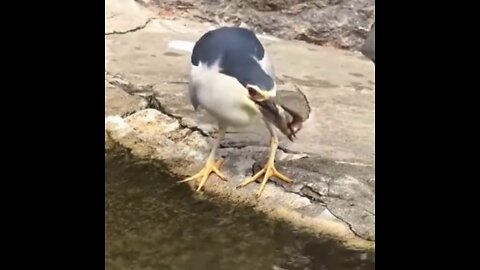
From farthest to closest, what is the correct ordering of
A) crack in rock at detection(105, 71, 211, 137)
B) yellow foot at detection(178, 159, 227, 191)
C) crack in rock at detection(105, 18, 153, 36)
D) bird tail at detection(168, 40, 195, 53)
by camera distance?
crack in rock at detection(105, 18, 153, 36) < bird tail at detection(168, 40, 195, 53) < crack in rock at detection(105, 71, 211, 137) < yellow foot at detection(178, 159, 227, 191)

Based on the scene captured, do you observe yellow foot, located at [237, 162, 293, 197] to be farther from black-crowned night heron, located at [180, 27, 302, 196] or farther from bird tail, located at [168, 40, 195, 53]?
bird tail, located at [168, 40, 195, 53]

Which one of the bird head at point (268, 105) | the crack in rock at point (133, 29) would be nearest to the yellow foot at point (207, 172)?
the bird head at point (268, 105)

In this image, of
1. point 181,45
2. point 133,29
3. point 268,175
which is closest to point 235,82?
point 268,175

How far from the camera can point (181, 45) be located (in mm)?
3637

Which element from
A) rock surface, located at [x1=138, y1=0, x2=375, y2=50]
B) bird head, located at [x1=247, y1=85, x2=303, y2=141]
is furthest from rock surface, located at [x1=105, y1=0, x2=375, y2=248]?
bird head, located at [x1=247, y1=85, x2=303, y2=141]

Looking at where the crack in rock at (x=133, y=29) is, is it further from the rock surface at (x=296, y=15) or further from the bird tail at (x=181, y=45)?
the bird tail at (x=181, y=45)

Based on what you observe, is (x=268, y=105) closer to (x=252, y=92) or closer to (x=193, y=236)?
(x=252, y=92)

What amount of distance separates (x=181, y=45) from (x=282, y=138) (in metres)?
1.01

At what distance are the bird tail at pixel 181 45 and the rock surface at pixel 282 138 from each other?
3 cm

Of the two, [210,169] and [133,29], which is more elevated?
[210,169]

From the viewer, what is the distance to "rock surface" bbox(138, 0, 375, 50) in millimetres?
4035

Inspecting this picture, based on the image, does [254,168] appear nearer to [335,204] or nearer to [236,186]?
[236,186]

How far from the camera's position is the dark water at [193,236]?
216 centimetres

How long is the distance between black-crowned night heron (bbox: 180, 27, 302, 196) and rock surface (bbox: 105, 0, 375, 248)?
0.22 metres
